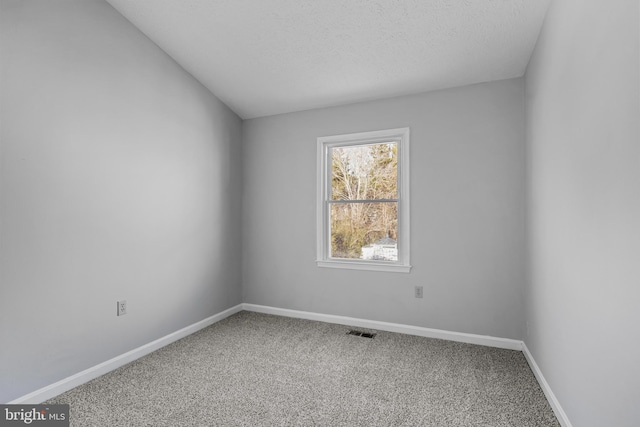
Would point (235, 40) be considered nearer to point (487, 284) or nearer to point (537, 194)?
point (537, 194)

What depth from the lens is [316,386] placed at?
89.8 inches

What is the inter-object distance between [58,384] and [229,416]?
48.6 inches

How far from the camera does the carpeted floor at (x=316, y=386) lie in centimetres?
192

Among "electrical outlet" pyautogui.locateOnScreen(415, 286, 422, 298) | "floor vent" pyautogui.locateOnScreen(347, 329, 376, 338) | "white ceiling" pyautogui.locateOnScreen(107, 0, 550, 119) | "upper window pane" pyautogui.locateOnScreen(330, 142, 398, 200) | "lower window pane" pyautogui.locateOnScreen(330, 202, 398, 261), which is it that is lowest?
"floor vent" pyautogui.locateOnScreen(347, 329, 376, 338)

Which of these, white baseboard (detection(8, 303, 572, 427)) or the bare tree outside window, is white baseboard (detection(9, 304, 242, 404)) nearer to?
white baseboard (detection(8, 303, 572, 427))

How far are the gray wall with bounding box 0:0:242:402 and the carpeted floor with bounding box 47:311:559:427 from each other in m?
0.38

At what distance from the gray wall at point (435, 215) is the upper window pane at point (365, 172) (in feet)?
0.71

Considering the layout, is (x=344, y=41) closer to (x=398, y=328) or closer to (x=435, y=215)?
(x=435, y=215)

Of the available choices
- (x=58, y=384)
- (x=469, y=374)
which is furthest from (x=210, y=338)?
(x=469, y=374)

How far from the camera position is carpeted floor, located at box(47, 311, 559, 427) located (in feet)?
6.30

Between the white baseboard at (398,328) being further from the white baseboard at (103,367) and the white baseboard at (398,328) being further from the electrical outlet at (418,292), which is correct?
the white baseboard at (103,367)

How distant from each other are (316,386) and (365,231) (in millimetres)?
1713

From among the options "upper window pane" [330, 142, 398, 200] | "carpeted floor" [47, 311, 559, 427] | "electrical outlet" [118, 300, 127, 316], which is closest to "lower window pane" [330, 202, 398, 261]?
"upper window pane" [330, 142, 398, 200]

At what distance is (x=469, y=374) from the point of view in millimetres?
2428
